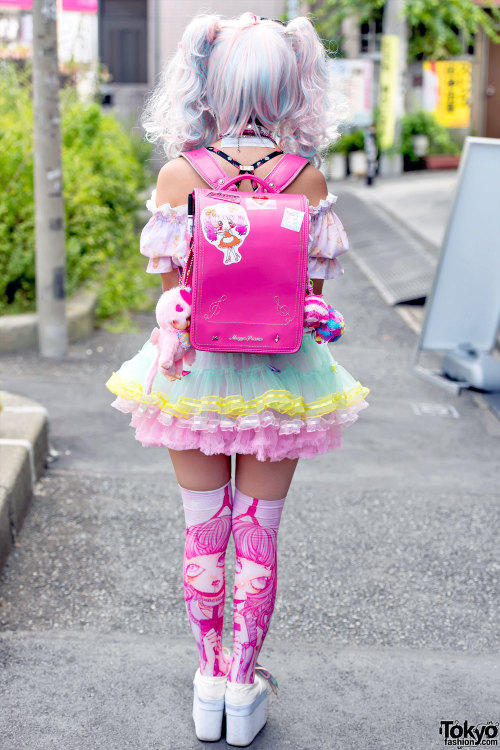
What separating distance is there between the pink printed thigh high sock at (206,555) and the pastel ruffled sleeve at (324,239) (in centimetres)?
60

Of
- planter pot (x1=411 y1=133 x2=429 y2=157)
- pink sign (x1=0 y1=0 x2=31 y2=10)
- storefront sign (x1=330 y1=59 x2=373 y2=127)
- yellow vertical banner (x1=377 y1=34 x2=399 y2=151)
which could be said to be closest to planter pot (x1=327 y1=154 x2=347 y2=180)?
storefront sign (x1=330 y1=59 x2=373 y2=127)

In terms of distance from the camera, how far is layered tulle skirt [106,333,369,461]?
217cm

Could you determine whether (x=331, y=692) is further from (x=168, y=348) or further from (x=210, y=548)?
(x=168, y=348)

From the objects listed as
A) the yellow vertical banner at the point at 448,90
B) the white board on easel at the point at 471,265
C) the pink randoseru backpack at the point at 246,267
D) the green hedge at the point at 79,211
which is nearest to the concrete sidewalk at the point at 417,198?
the yellow vertical banner at the point at 448,90

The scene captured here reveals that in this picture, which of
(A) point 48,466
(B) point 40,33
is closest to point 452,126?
(B) point 40,33

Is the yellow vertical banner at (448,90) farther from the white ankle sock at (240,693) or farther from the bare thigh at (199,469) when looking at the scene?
the white ankle sock at (240,693)

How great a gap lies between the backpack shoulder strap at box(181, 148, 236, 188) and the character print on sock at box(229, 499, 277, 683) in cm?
79

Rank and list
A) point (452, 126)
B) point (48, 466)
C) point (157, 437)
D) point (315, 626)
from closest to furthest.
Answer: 1. point (157, 437)
2. point (315, 626)
3. point (48, 466)
4. point (452, 126)

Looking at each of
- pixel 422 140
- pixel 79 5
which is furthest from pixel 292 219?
pixel 422 140

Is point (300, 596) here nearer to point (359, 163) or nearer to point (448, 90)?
point (359, 163)

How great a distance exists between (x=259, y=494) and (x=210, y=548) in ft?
0.64

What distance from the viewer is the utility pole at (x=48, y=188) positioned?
5902 millimetres

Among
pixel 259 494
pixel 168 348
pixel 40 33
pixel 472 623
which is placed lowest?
pixel 472 623

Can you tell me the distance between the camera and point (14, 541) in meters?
3.53
